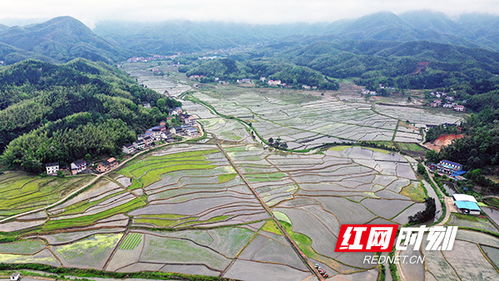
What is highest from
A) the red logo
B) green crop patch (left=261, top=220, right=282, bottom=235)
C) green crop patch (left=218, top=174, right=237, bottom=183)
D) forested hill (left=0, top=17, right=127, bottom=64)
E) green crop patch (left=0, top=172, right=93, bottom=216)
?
forested hill (left=0, top=17, right=127, bottom=64)

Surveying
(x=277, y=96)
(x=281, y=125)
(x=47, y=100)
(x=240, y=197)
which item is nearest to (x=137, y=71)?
(x=277, y=96)

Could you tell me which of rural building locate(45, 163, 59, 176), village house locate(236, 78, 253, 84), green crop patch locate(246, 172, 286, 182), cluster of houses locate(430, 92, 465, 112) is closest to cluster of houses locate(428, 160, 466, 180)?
green crop patch locate(246, 172, 286, 182)

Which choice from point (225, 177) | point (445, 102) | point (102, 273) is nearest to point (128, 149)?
point (225, 177)

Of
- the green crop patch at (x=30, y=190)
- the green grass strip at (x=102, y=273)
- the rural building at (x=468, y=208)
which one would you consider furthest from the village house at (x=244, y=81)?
the green grass strip at (x=102, y=273)

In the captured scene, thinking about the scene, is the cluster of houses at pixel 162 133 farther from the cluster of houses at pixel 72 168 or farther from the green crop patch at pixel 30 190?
the green crop patch at pixel 30 190

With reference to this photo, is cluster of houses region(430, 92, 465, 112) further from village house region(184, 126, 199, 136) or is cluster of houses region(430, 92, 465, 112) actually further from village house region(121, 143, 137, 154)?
village house region(121, 143, 137, 154)

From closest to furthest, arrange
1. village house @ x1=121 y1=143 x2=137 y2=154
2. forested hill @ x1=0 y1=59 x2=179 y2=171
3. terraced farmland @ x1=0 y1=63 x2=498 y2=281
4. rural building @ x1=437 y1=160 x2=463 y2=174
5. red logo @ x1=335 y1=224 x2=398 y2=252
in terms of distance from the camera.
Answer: terraced farmland @ x1=0 y1=63 x2=498 y2=281 → red logo @ x1=335 y1=224 x2=398 y2=252 → rural building @ x1=437 y1=160 x2=463 y2=174 → forested hill @ x1=0 y1=59 x2=179 y2=171 → village house @ x1=121 y1=143 x2=137 y2=154
